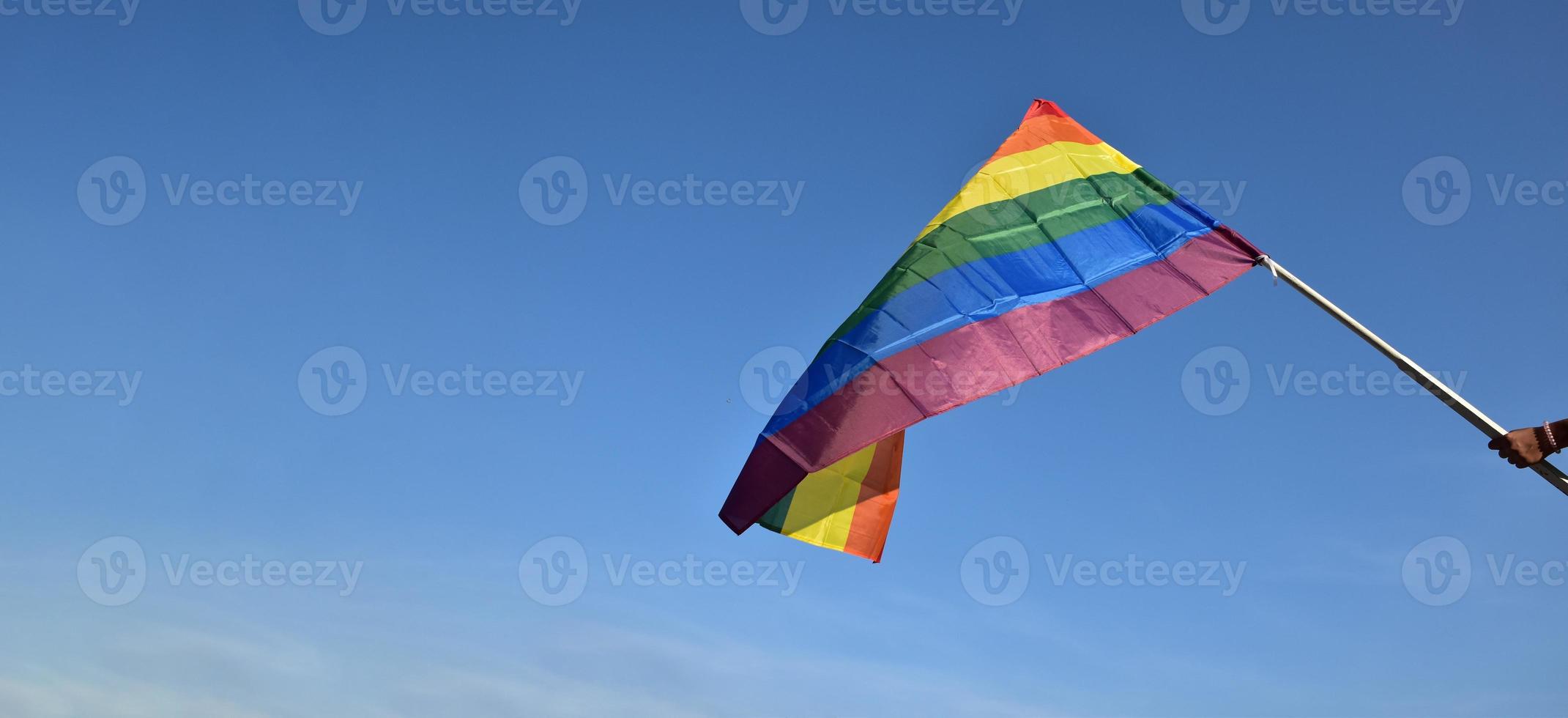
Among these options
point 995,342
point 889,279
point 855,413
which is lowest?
point 855,413

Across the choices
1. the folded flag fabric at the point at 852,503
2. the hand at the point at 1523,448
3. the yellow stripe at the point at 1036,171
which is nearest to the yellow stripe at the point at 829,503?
the folded flag fabric at the point at 852,503

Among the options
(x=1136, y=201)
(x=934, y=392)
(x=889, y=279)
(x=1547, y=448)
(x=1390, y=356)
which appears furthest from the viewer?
(x=1136, y=201)

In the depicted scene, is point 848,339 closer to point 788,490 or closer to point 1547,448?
point 788,490

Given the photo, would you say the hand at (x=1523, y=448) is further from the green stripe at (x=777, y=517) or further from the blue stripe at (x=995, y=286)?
the green stripe at (x=777, y=517)

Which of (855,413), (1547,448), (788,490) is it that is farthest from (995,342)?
(1547,448)

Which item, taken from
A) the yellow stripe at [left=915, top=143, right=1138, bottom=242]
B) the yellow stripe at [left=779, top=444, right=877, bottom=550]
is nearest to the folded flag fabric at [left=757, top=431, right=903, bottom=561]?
the yellow stripe at [left=779, top=444, right=877, bottom=550]

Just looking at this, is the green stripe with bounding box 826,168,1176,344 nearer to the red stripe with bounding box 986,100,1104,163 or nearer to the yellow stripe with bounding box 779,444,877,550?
the red stripe with bounding box 986,100,1104,163
